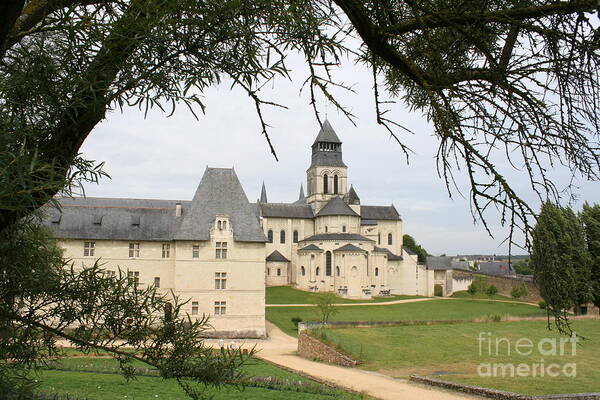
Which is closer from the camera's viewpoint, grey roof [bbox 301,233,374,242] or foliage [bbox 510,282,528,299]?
foliage [bbox 510,282,528,299]

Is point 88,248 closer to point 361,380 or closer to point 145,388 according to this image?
point 145,388

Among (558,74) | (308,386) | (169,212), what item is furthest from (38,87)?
(169,212)

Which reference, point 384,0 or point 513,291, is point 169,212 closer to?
point 384,0

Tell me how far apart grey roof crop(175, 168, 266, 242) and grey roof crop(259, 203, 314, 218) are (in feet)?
110

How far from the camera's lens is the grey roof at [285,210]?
64769mm

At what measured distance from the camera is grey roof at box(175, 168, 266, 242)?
29172 millimetres

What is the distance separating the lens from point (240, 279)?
28.7 meters

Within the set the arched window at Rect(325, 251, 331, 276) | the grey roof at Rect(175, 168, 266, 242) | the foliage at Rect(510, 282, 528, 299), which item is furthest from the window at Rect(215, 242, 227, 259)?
the foliage at Rect(510, 282, 528, 299)

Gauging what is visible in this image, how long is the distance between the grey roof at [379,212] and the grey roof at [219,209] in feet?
126

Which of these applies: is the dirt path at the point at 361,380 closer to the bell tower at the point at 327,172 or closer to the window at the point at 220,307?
the window at the point at 220,307

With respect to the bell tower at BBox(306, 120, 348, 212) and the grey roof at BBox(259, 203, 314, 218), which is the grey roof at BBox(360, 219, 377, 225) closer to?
the bell tower at BBox(306, 120, 348, 212)

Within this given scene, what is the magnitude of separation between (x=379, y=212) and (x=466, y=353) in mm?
48007

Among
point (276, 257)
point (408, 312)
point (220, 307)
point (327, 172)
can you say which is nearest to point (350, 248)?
point (276, 257)

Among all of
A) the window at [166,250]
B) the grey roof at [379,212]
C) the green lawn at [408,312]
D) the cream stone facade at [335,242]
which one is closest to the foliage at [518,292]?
the green lawn at [408,312]
